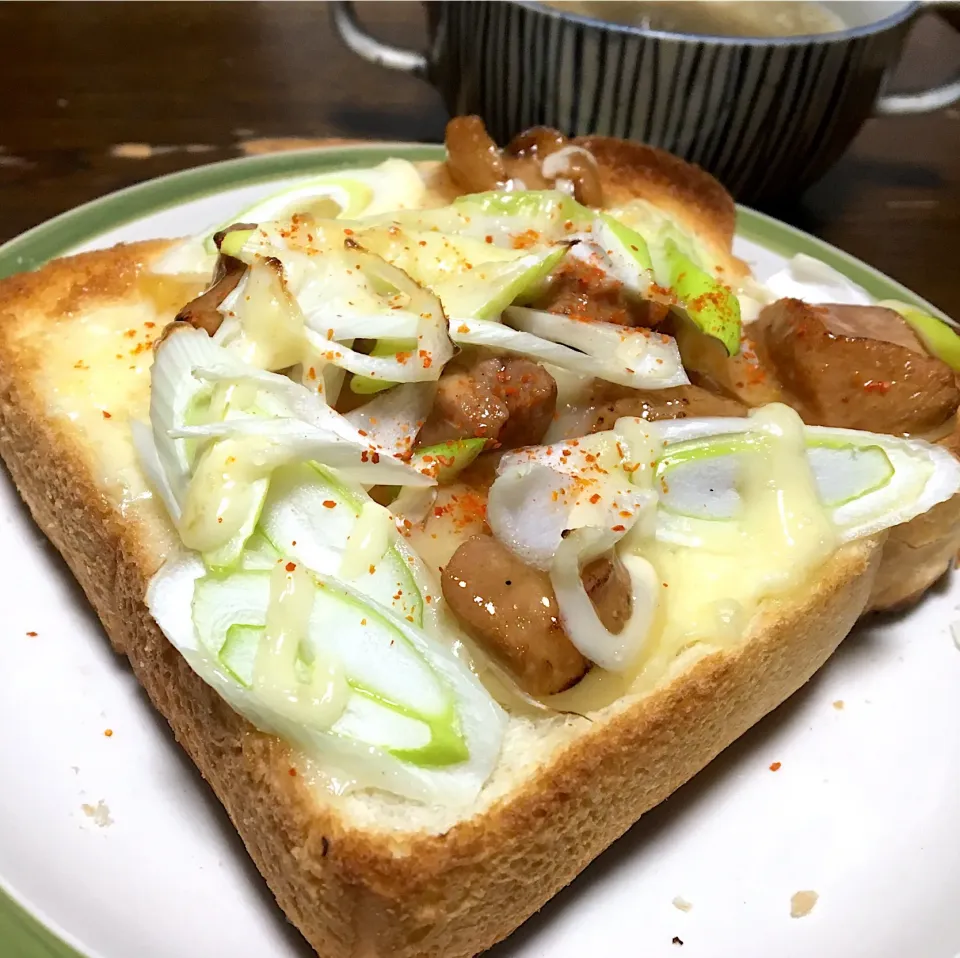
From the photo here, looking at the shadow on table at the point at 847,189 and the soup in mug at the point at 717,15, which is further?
the shadow on table at the point at 847,189

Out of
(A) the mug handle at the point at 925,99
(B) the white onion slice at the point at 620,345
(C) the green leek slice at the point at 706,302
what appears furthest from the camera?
(A) the mug handle at the point at 925,99

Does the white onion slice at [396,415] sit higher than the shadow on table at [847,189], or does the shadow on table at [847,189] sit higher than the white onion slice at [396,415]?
the white onion slice at [396,415]

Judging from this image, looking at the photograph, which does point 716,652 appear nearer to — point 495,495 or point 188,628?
point 495,495

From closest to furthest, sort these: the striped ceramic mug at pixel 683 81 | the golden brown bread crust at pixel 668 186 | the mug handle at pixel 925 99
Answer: the golden brown bread crust at pixel 668 186 → the striped ceramic mug at pixel 683 81 → the mug handle at pixel 925 99

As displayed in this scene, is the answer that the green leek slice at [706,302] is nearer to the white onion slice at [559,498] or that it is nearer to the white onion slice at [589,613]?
the white onion slice at [559,498]

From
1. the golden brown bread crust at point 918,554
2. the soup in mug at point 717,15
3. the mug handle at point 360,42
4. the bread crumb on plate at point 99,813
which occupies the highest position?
the soup in mug at point 717,15

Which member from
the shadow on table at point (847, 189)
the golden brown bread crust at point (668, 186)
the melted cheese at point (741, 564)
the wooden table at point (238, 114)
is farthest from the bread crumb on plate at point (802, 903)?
the shadow on table at point (847, 189)
